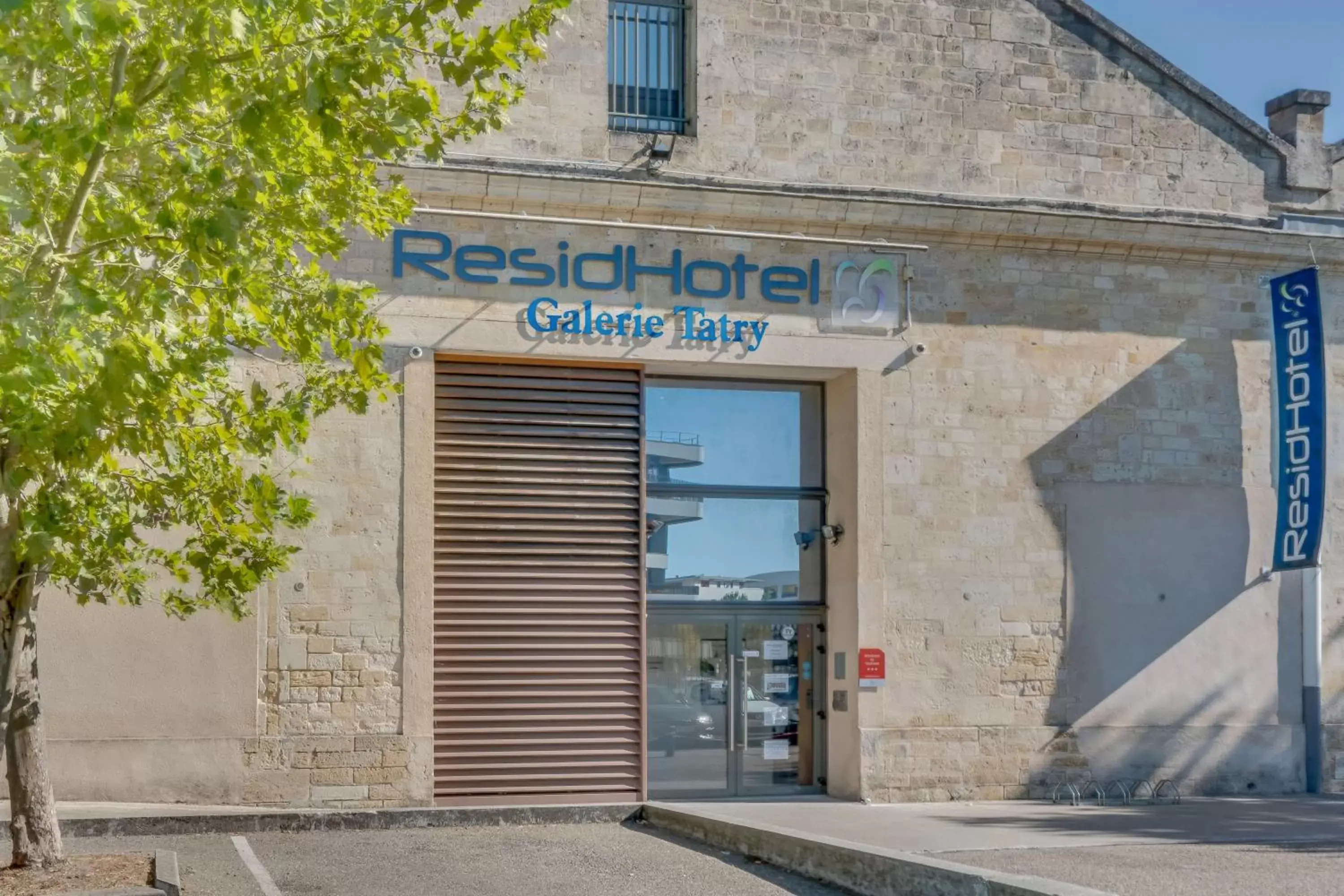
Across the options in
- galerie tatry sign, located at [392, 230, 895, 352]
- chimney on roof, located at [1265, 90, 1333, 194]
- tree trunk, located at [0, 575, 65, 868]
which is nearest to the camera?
tree trunk, located at [0, 575, 65, 868]

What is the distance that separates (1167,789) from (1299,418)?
148 inches

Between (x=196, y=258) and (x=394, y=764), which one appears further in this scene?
(x=394, y=764)

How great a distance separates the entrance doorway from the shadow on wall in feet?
7.47

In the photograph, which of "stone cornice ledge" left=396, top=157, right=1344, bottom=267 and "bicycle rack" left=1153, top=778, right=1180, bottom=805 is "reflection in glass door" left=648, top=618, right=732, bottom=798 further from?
"bicycle rack" left=1153, top=778, right=1180, bottom=805

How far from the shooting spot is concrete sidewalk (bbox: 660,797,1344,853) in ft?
36.8

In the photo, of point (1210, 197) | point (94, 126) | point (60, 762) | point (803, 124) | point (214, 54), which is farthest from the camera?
point (1210, 197)

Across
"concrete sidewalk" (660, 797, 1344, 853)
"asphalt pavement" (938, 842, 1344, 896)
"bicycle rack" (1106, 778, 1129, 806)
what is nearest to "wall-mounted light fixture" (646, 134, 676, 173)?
"concrete sidewalk" (660, 797, 1344, 853)

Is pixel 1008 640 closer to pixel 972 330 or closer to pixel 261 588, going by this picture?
pixel 972 330

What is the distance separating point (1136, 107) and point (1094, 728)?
6020mm

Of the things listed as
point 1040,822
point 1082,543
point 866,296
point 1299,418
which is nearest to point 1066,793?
point 1082,543

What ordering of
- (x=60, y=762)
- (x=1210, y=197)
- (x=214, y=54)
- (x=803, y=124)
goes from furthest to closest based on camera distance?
(x=1210, y=197)
(x=803, y=124)
(x=60, y=762)
(x=214, y=54)

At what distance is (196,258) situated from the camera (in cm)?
716

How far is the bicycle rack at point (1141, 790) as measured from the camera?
1518cm

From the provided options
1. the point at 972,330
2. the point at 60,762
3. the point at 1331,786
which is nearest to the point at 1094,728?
the point at 1331,786
